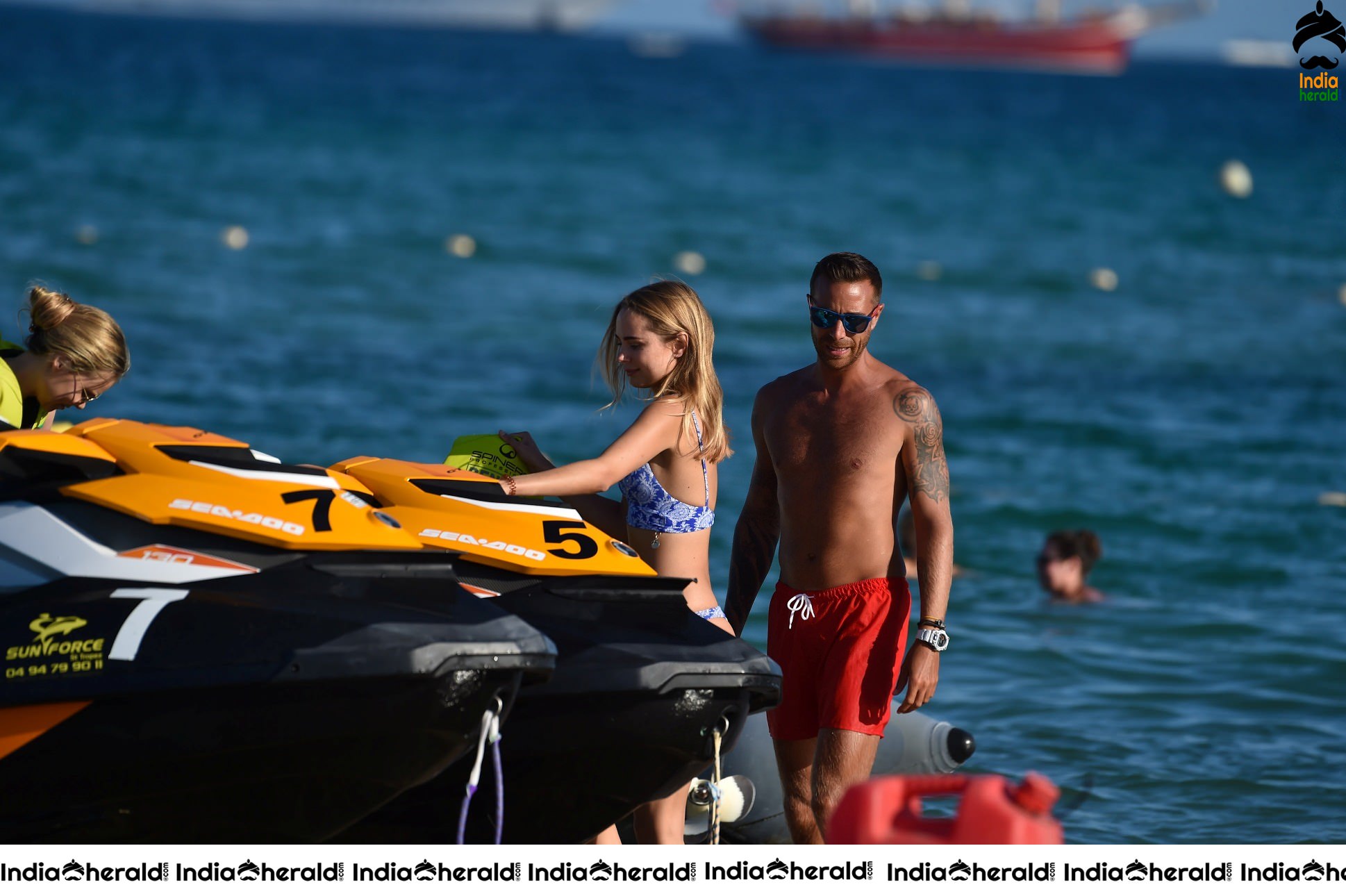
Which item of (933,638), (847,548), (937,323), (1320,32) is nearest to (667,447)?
(847,548)

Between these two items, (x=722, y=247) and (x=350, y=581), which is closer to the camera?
(x=350, y=581)

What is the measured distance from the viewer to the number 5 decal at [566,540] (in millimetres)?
4016

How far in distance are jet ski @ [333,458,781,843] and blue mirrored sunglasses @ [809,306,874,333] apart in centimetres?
80

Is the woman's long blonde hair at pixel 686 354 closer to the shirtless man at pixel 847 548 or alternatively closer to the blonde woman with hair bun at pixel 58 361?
the shirtless man at pixel 847 548

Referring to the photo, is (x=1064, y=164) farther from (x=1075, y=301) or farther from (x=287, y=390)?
(x=287, y=390)

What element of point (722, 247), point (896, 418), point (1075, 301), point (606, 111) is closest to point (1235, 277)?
point (1075, 301)

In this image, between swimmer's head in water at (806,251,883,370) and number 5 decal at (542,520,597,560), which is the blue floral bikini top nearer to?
number 5 decal at (542,520,597,560)

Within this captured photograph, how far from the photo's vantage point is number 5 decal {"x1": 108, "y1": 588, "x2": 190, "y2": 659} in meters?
3.53

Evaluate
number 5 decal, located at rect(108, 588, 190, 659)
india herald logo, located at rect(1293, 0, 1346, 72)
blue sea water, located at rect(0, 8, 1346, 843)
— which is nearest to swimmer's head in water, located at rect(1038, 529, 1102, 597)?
blue sea water, located at rect(0, 8, 1346, 843)

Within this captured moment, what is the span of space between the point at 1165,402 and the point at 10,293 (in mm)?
11501

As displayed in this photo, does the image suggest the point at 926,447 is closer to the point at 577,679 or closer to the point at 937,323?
the point at 577,679

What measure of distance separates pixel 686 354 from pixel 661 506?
42 centimetres

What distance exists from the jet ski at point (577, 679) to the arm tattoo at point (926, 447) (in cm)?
68

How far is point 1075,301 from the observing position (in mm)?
21516
